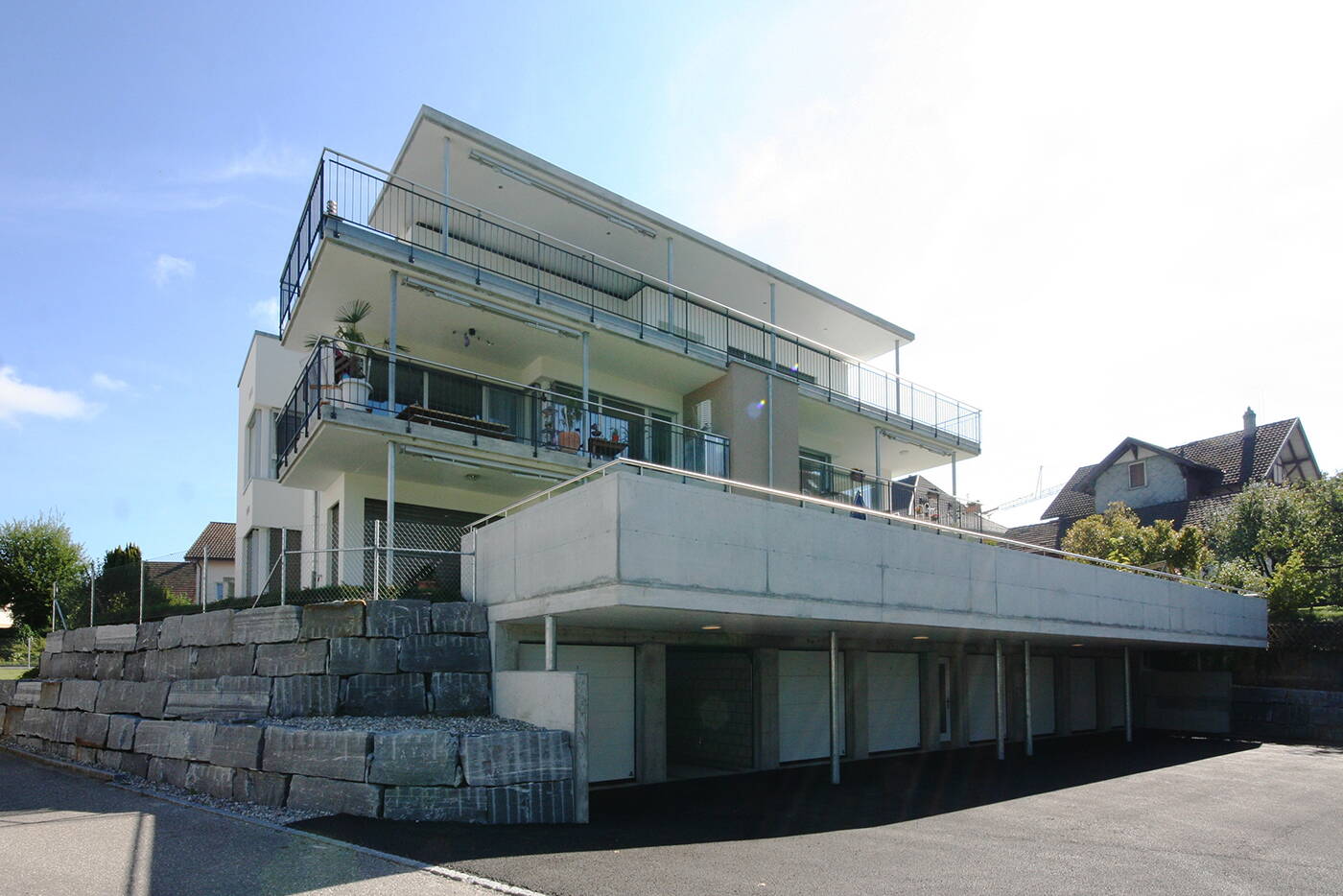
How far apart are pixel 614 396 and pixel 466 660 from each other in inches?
336

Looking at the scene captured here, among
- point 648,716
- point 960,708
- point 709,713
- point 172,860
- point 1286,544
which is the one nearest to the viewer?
point 172,860

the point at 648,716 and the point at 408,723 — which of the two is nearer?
the point at 408,723

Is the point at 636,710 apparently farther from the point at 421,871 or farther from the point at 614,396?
the point at 614,396

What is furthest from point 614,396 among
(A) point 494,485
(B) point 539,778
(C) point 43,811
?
(C) point 43,811

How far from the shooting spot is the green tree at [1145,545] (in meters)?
24.5

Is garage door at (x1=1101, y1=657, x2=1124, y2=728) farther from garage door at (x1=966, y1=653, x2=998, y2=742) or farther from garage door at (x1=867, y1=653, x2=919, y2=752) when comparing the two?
garage door at (x1=867, y1=653, x2=919, y2=752)

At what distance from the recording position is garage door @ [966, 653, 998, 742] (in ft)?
66.4

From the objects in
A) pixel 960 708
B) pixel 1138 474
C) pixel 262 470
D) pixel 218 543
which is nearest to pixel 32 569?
pixel 262 470

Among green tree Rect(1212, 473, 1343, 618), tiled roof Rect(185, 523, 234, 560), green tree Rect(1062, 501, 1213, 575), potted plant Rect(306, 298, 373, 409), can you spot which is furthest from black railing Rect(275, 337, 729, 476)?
tiled roof Rect(185, 523, 234, 560)

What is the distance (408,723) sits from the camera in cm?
1092

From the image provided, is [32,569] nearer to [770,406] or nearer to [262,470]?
[262,470]

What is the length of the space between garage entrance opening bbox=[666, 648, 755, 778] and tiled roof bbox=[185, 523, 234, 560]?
94.8 feet

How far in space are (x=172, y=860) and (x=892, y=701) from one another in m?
13.9

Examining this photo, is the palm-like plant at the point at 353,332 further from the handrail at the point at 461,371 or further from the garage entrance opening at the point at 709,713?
the garage entrance opening at the point at 709,713
